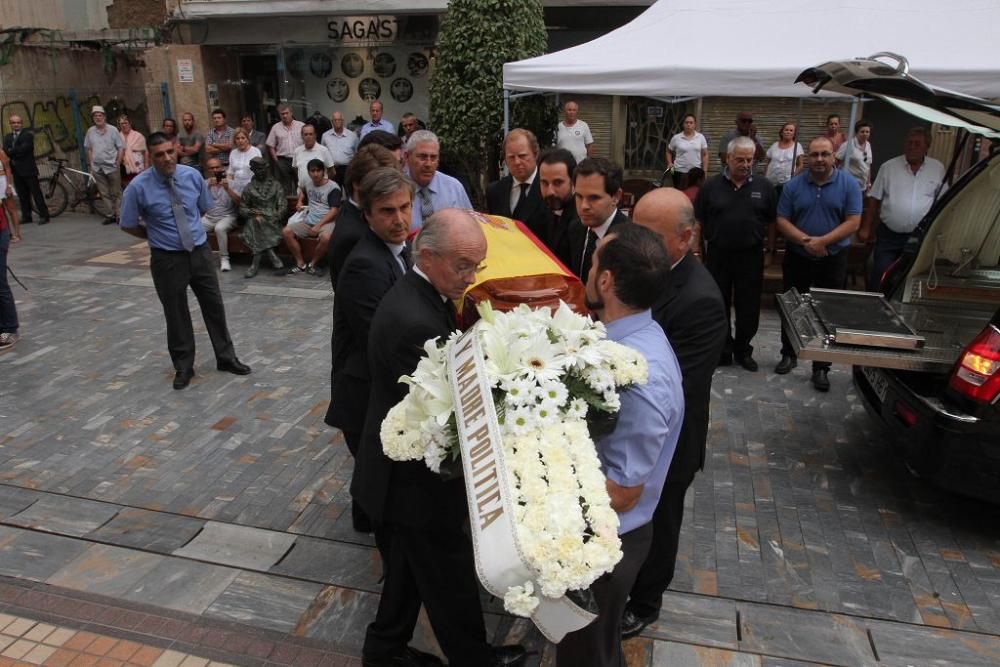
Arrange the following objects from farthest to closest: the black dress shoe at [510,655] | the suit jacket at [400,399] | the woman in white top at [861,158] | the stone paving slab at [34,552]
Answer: the woman in white top at [861,158] < the stone paving slab at [34,552] < the black dress shoe at [510,655] < the suit jacket at [400,399]

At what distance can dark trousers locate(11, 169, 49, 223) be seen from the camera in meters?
12.5

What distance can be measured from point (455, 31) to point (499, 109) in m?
1.03

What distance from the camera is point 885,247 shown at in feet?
22.7

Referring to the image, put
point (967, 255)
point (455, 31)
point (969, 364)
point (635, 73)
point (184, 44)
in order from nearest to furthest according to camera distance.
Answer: point (969, 364) → point (967, 255) → point (635, 73) → point (455, 31) → point (184, 44)

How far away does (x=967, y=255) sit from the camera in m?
5.08

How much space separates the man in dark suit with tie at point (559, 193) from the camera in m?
4.74

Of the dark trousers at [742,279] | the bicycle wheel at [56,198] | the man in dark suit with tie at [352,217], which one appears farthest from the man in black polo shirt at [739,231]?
the bicycle wheel at [56,198]

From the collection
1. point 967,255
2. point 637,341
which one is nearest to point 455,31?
point 967,255

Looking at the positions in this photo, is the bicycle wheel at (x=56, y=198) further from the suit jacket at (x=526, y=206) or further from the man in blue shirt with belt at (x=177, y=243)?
the suit jacket at (x=526, y=206)

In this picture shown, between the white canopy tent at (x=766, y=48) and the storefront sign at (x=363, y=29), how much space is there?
313 inches

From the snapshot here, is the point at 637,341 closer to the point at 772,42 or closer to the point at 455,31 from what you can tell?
the point at 772,42

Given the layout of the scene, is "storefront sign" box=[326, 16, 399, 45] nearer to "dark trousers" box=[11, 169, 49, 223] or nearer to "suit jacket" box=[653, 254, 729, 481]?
"dark trousers" box=[11, 169, 49, 223]

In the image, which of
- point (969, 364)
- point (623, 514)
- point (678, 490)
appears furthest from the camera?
point (969, 364)

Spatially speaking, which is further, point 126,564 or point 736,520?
point 736,520
